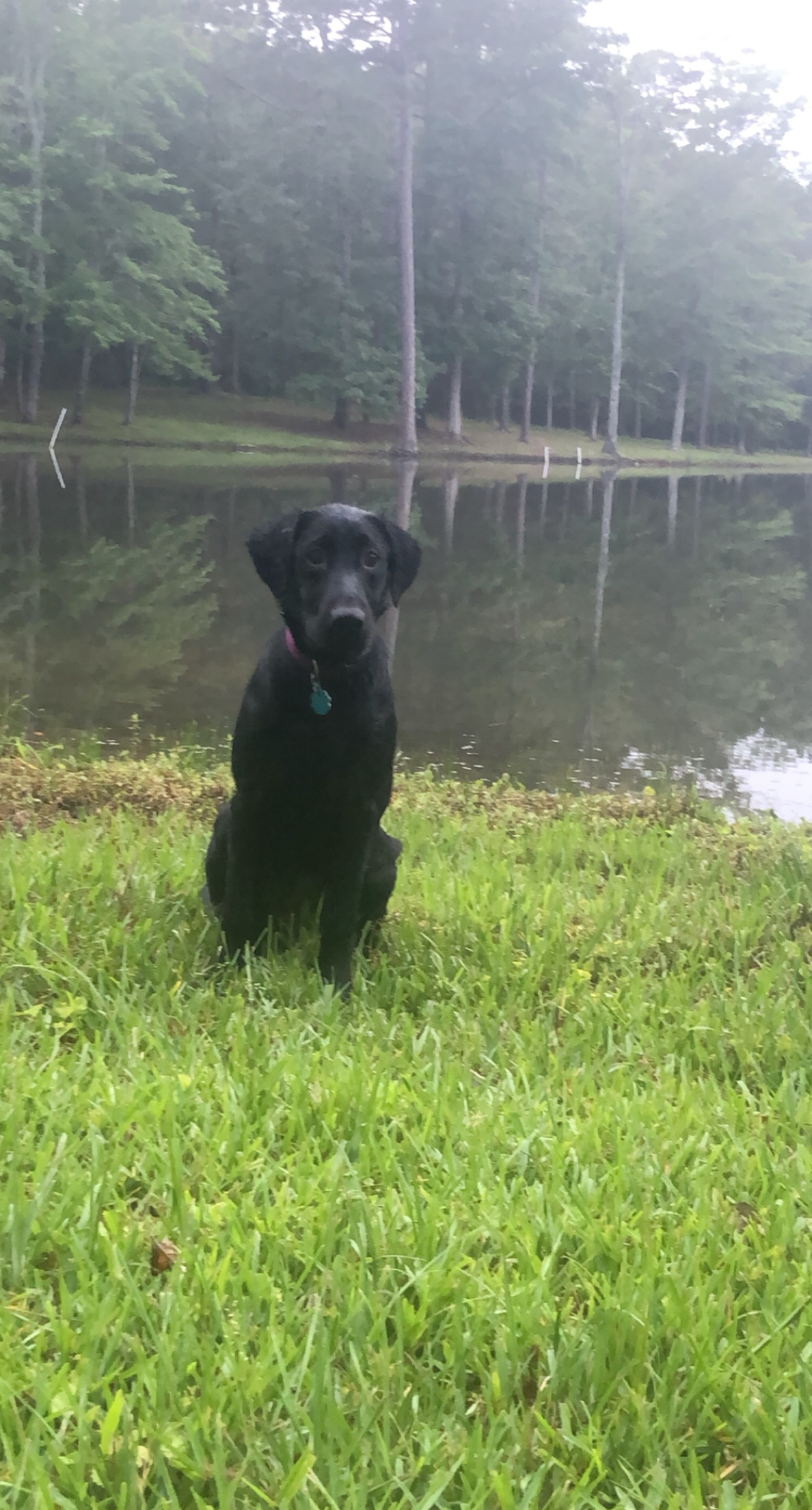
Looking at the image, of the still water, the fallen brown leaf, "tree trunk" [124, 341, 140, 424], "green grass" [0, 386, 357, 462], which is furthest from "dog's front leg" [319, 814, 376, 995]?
"tree trunk" [124, 341, 140, 424]

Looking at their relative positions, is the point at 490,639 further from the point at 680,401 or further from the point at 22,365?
the point at 680,401

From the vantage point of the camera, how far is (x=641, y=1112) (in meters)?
2.44

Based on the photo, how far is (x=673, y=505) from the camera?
2553 cm

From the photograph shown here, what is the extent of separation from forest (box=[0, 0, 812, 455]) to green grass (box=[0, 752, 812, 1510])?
31052 mm

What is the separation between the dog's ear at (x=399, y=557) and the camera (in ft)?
10.9

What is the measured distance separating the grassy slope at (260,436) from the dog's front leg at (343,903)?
26534 mm

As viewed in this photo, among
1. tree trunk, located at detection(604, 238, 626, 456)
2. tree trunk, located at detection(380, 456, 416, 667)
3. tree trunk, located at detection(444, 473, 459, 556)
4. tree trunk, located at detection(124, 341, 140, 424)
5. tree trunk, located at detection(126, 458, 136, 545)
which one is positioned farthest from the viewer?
tree trunk, located at detection(604, 238, 626, 456)

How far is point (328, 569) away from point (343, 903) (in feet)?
3.07

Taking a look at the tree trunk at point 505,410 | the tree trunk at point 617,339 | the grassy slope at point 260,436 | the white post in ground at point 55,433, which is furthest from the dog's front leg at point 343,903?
the tree trunk at point 505,410

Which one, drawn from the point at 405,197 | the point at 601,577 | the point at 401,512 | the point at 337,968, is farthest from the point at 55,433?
the point at 337,968

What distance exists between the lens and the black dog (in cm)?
307

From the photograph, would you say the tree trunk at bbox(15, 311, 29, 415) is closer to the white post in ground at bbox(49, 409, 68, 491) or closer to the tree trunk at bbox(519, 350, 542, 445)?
the white post in ground at bbox(49, 409, 68, 491)

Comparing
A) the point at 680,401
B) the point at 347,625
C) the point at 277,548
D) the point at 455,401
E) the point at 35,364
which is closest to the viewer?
the point at 347,625

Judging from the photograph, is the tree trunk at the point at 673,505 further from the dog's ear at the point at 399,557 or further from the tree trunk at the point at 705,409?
the tree trunk at the point at 705,409
